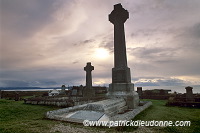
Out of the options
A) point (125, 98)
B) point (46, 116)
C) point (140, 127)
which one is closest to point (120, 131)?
point (140, 127)

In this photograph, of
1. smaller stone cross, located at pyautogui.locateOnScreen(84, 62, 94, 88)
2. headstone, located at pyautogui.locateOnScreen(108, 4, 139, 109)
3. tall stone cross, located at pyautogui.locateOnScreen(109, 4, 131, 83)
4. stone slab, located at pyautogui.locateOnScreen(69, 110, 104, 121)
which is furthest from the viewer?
smaller stone cross, located at pyautogui.locateOnScreen(84, 62, 94, 88)

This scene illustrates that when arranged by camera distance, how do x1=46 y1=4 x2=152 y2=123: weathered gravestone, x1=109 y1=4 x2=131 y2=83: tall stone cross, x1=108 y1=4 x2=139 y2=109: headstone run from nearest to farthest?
1. x1=46 y1=4 x2=152 y2=123: weathered gravestone
2. x1=108 y1=4 x2=139 y2=109: headstone
3. x1=109 y1=4 x2=131 y2=83: tall stone cross

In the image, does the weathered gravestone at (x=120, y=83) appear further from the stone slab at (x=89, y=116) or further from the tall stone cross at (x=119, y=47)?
the stone slab at (x=89, y=116)

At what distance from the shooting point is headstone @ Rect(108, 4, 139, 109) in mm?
13184

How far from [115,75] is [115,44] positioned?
3548 millimetres

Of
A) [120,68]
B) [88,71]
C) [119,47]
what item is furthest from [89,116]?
[88,71]

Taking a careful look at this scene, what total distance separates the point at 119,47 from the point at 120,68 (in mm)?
2378

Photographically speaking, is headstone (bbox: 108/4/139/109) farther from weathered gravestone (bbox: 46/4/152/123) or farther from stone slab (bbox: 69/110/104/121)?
stone slab (bbox: 69/110/104/121)

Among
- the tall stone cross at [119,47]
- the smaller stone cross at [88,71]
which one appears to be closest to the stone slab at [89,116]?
the tall stone cross at [119,47]

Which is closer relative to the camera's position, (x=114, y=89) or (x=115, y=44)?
(x=114, y=89)

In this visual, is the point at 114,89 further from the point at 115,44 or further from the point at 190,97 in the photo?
the point at 190,97

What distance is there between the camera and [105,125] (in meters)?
6.53

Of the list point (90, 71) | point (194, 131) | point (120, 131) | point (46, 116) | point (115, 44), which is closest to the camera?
point (120, 131)

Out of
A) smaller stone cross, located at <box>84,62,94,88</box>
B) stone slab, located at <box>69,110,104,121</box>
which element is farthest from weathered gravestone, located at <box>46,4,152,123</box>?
smaller stone cross, located at <box>84,62,94,88</box>
